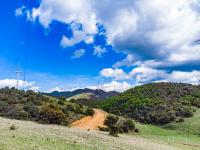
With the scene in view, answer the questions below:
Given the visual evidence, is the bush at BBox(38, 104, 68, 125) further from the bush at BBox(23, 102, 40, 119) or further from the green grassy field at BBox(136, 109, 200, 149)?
the green grassy field at BBox(136, 109, 200, 149)

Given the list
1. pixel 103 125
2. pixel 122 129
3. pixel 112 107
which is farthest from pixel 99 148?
pixel 112 107

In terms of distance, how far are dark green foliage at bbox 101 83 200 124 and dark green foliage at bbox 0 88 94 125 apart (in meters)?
18.0

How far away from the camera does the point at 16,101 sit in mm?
111625

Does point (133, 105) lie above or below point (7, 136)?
above

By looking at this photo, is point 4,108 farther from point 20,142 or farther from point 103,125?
point 20,142

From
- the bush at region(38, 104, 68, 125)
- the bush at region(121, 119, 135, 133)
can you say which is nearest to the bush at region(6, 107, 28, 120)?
the bush at region(38, 104, 68, 125)

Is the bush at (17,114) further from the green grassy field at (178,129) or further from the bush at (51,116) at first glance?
the green grassy field at (178,129)

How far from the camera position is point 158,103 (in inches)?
5546

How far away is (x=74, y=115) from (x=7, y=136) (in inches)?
2633

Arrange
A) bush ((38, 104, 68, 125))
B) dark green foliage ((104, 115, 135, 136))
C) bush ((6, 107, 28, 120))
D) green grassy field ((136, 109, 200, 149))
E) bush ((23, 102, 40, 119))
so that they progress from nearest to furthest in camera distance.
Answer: bush ((38, 104, 68, 125))
bush ((6, 107, 28, 120))
bush ((23, 102, 40, 119))
dark green foliage ((104, 115, 135, 136))
green grassy field ((136, 109, 200, 149))

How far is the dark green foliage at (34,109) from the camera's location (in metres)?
89.6

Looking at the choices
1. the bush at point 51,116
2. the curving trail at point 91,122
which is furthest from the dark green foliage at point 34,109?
the curving trail at point 91,122

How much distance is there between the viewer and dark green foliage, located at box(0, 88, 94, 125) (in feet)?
294

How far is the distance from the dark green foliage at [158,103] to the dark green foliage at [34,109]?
59.0ft
